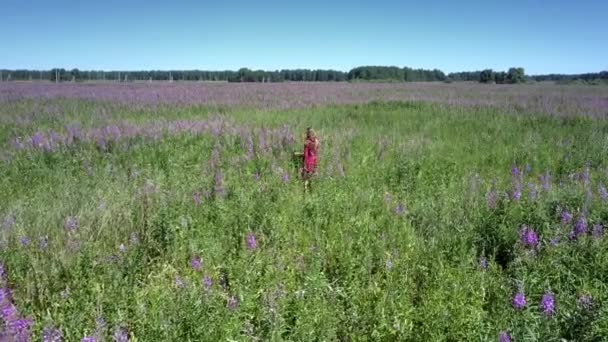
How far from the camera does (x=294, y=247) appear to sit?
16.0 feet

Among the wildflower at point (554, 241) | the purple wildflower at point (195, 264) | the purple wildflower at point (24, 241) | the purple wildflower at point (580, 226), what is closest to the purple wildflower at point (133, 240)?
the purple wildflower at point (195, 264)

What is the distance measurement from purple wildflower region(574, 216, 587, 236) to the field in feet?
0.07

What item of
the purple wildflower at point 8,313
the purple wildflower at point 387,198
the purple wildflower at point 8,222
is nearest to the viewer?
the purple wildflower at point 8,313

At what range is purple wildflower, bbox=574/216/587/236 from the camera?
16.3 ft

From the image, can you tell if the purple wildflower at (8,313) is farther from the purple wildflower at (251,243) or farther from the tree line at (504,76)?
the tree line at (504,76)

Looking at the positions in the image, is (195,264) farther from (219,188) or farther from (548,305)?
(548,305)

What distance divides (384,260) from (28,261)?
3484mm

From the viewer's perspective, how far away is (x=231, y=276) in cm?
406

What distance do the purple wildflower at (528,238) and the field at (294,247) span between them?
0.02 meters

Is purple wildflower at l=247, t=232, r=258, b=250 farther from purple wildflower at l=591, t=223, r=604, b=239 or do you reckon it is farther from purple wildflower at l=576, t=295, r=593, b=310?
purple wildflower at l=591, t=223, r=604, b=239

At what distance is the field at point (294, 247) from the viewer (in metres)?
3.39

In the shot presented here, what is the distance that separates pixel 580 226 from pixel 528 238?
77cm

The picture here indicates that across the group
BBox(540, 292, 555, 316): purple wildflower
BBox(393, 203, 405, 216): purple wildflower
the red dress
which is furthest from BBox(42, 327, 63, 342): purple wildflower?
the red dress

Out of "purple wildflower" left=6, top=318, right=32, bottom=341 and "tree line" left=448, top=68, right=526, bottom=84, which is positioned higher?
"tree line" left=448, top=68, right=526, bottom=84
